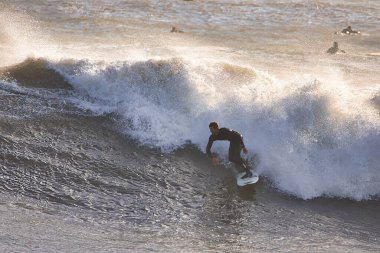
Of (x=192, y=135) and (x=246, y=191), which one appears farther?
(x=192, y=135)

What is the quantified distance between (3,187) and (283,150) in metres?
6.26

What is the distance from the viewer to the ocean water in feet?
37.3

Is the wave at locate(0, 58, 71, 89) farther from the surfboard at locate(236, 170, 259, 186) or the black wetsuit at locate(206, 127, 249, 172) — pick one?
the surfboard at locate(236, 170, 259, 186)

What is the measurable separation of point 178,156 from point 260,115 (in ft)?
7.68

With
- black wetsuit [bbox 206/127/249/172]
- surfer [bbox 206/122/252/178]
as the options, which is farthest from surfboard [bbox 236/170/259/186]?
black wetsuit [bbox 206/127/249/172]

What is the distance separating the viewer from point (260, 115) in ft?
54.5

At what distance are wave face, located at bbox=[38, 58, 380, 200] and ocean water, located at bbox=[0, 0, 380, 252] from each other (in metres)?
0.03

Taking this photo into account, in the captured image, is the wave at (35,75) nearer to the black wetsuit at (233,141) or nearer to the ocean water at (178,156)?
the ocean water at (178,156)

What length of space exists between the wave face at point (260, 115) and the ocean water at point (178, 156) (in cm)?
3

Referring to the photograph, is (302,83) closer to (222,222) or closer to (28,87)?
(222,222)

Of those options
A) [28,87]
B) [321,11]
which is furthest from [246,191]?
[321,11]

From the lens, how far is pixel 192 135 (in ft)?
54.7

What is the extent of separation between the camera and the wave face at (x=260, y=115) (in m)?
14.8

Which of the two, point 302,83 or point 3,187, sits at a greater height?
point 302,83
